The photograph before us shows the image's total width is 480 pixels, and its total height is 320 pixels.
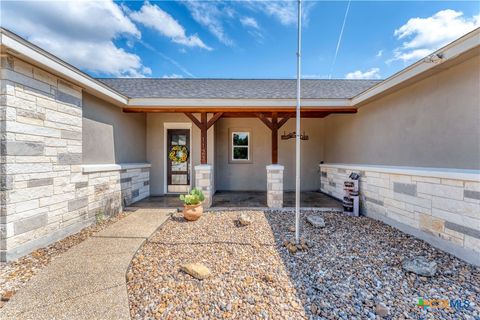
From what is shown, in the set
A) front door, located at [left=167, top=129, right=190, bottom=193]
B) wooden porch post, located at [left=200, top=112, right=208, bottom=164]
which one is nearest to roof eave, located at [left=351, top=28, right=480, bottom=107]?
wooden porch post, located at [left=200, top=112, right=208, bottom=164]

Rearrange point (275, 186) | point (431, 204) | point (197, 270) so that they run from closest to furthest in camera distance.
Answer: point (197, 270)
point (431, 204)
point (275, 186)

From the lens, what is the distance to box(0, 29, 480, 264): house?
2914 millimetres

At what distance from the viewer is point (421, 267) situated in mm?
2604

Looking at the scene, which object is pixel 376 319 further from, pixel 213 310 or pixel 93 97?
pixel 93 97

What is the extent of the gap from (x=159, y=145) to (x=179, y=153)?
76cm

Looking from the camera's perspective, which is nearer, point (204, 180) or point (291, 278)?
point (291, 278)

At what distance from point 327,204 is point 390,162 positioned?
1972mm

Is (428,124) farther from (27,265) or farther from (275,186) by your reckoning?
(27,265)

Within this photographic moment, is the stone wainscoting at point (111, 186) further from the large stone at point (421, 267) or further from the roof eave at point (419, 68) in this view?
the roof eave at point (419, 68)

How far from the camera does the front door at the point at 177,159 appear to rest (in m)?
7.10

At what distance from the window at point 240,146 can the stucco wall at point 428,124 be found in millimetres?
3929

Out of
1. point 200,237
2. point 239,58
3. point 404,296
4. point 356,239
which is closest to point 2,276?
point 200,237

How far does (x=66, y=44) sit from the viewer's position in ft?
23.4

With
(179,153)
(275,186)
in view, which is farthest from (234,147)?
(275,186)
